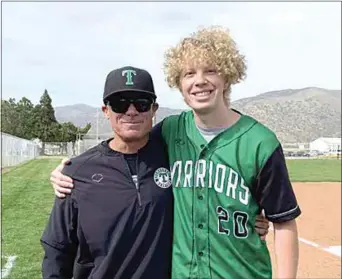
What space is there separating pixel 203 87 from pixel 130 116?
330mm

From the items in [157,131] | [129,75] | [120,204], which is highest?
[129,75]

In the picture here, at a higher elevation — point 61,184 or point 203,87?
point 203,87

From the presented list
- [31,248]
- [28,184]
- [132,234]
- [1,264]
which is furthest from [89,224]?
[28,184]

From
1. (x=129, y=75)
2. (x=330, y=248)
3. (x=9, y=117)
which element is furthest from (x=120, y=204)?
(x=9, y=117)

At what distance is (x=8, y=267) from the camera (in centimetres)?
775

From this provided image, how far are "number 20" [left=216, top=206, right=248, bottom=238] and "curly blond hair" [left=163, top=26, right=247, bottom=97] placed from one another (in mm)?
536

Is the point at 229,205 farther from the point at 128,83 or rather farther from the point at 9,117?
the point at 9,117

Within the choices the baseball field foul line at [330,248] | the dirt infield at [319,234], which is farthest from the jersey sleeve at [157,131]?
the baseball field foul line at [330,248]

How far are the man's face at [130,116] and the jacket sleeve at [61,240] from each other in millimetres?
349

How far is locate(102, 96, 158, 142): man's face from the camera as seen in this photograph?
2592 millimetres

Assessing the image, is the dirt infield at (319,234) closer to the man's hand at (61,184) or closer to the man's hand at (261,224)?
the man's hand at (261,224)

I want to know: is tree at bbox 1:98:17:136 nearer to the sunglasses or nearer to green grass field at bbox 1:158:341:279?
green grass field at bbox 1:158:341:279

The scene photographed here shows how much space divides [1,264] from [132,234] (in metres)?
5.92

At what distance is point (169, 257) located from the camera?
254 centimetres
